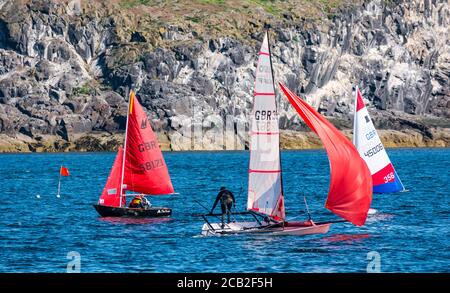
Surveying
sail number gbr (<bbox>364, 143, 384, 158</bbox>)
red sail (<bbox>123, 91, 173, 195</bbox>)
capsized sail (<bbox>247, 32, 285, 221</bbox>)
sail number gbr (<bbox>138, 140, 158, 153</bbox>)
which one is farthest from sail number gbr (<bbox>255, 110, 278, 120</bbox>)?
sail number gbr (<bbox>364, 143, 384, 158</bbox>)

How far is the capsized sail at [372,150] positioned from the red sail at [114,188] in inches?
568

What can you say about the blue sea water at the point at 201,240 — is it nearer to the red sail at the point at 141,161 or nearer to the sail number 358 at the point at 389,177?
the sail number 358 at the point at 389,177

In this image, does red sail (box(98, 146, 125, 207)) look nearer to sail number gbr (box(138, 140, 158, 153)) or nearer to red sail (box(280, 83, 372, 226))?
sail number gbr (box(138, 140, 158, 153))

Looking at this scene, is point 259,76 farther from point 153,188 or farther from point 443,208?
point 443,208

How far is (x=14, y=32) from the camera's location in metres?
197

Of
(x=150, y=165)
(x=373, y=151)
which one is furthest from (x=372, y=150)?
(x=150, y=165)

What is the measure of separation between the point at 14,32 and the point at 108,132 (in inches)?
1172

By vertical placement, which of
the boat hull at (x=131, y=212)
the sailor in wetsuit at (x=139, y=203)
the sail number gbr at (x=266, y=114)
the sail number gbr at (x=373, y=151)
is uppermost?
the sail number gbr at (x=266, y=114)

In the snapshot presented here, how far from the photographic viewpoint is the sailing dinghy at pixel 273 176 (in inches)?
1570

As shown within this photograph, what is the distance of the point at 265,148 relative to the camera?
4097 centimetres

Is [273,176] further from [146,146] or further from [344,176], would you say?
[146,146]

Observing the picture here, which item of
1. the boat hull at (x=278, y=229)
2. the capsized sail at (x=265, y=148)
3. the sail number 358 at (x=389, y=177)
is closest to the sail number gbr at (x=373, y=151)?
the sail number 358 at (x=389, y=177)

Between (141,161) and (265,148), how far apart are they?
16.4 m
